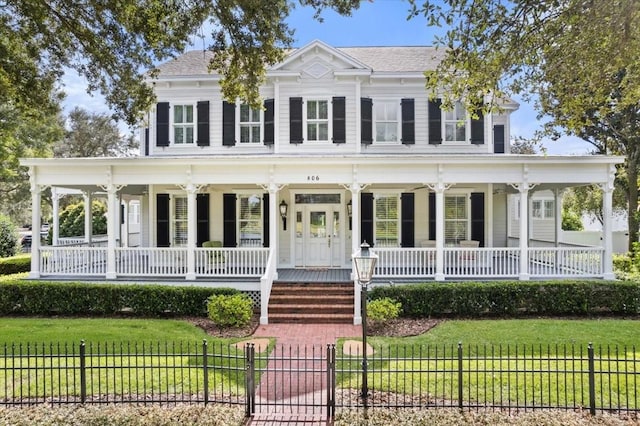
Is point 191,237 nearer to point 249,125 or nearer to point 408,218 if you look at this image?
point 249,125

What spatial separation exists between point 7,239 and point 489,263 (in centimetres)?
2263

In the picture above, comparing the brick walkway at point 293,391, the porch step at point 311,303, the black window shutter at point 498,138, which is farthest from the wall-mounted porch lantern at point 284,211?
the black window shutter at point 498,138

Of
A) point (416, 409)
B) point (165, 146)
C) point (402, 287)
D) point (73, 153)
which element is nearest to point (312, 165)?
point (402, 287)

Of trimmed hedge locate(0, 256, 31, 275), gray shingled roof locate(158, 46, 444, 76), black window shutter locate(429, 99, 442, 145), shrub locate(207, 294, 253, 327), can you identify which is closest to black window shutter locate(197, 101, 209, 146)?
gray shingled roof locate(158, 46, 444, 76)

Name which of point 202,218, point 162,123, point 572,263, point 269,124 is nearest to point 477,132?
point 572,263

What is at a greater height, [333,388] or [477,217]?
[477,217]

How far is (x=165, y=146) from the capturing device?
14.2m

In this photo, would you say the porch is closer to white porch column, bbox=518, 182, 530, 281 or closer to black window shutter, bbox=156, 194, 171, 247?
white porch column, bbox=518, 182, 530, 281

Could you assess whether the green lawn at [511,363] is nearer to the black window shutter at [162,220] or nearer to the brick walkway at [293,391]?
the brick walkway at [293,391]

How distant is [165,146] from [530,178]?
40.0 ft

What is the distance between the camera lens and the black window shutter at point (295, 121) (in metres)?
13.4

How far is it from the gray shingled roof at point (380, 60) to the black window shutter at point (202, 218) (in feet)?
15.1

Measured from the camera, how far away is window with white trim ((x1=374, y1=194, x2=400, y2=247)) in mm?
14055

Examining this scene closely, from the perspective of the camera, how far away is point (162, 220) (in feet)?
46.4
